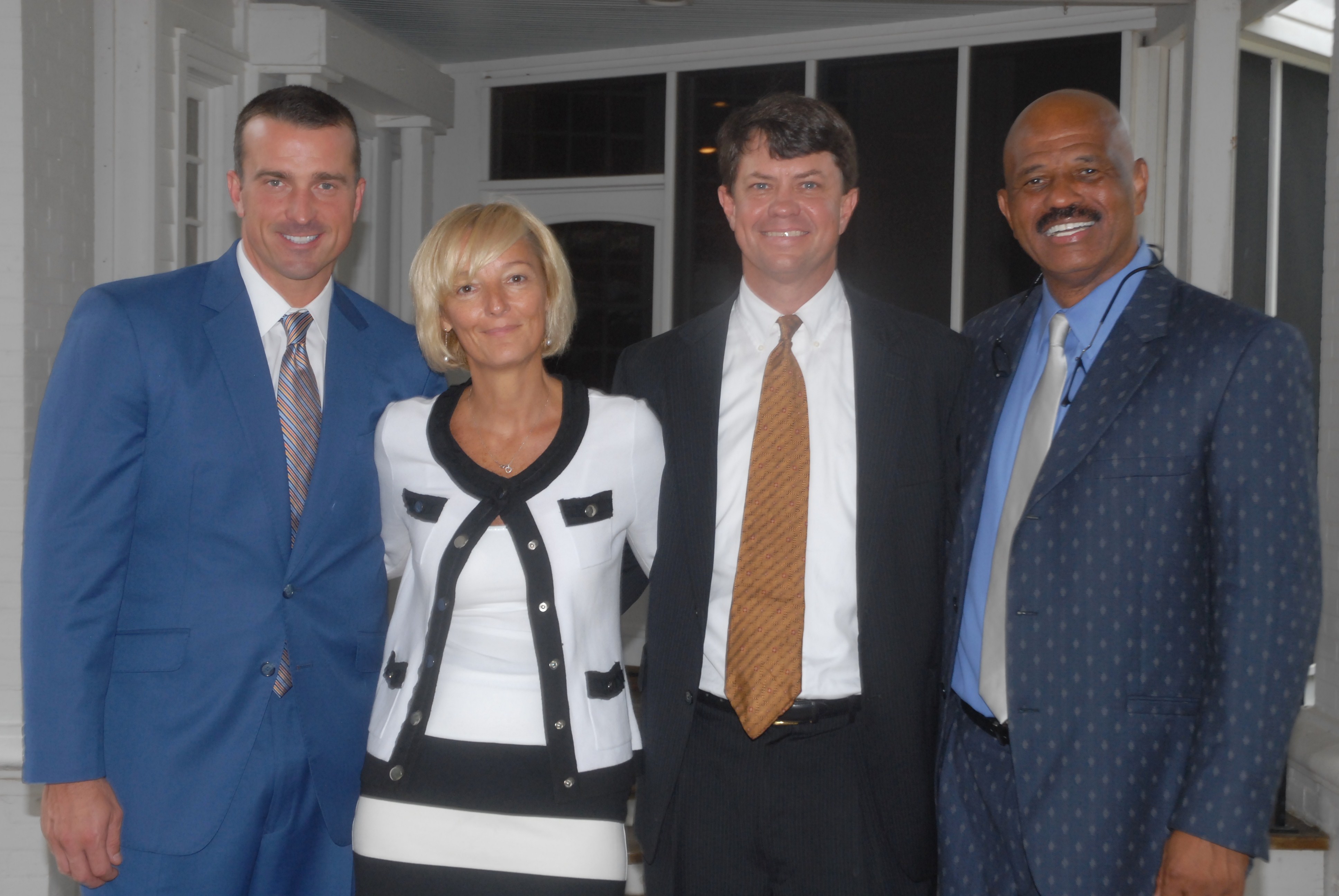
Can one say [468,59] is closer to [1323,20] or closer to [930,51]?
[930,51]

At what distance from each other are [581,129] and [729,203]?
4.22m

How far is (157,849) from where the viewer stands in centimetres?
205

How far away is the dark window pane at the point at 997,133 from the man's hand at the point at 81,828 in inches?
172

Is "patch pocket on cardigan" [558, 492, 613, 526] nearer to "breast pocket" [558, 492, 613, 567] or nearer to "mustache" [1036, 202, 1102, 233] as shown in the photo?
"breast pocket" [558, 492, 613, 567]

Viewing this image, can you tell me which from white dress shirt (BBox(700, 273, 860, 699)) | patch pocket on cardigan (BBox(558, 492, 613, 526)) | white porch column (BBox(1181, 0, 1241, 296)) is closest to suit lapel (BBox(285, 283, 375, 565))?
patch pocket on cardigan (BBox(558, 492, 613, 526))

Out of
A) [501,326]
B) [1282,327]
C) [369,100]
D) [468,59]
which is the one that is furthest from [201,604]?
[468,59]

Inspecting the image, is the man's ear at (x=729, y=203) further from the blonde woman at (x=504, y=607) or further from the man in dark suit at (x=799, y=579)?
the blonde woman at (x=504, y=607)

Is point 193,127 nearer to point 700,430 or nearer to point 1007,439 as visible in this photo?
point 700,430

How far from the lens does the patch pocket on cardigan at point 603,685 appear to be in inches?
76.1

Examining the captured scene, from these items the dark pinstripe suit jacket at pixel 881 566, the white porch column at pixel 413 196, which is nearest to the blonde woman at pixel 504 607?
the dark pinstripe suit jacket at pixel 881 566

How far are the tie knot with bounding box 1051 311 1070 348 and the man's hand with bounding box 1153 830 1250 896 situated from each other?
2.85 ft

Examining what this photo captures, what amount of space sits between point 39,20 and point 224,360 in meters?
2.14

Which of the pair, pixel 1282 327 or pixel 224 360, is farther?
pixel 224 360

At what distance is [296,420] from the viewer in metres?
2.15
